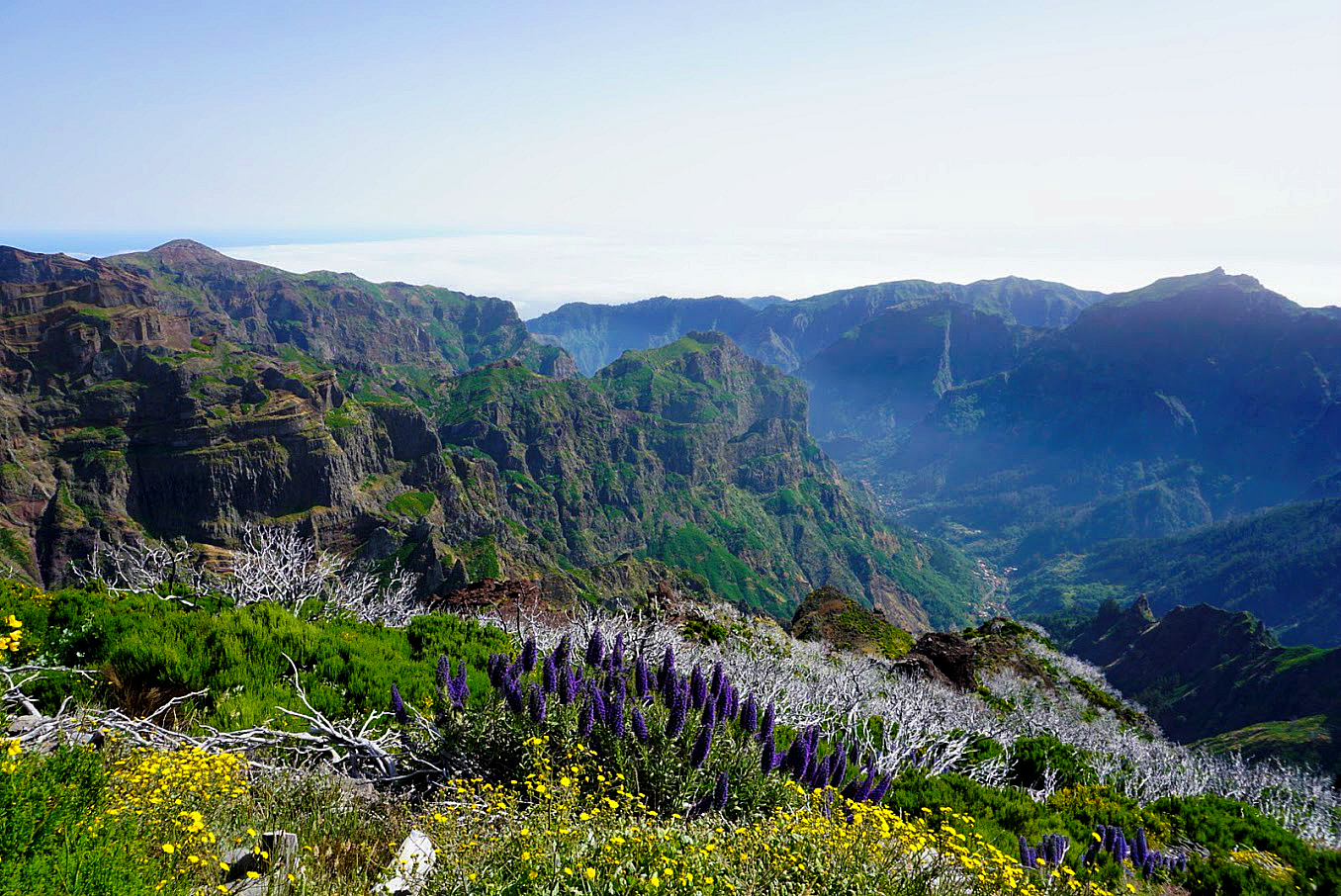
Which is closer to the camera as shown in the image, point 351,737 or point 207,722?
point 351,737

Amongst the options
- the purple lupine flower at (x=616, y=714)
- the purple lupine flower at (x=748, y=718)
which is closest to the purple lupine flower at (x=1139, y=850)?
the purple lupine flower at (x=748, y=718)

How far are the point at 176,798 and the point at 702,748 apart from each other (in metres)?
5.65

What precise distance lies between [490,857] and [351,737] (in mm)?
4024

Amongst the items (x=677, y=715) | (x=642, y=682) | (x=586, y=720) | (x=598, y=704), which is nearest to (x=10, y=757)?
(x=586, y=720)

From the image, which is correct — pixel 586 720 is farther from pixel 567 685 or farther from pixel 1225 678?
pixel 1225 678

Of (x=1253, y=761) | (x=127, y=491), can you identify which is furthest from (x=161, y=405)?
(x=1253, y=761)

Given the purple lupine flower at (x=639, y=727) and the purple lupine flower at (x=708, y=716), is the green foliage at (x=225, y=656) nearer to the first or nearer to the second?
the purple lupine flower at (x=639, y=727)

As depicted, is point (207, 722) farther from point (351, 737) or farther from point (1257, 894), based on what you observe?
point (1257, 894)

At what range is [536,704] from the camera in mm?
8750

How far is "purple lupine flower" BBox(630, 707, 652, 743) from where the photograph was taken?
8.26m

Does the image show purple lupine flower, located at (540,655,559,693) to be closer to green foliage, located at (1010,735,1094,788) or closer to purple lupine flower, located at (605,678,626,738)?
purple lupine flower, located at (605,678,626,738)

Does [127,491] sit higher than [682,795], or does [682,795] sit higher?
[682,795]

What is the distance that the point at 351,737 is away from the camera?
909cm

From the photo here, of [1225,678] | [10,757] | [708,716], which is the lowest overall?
[1225,678]
